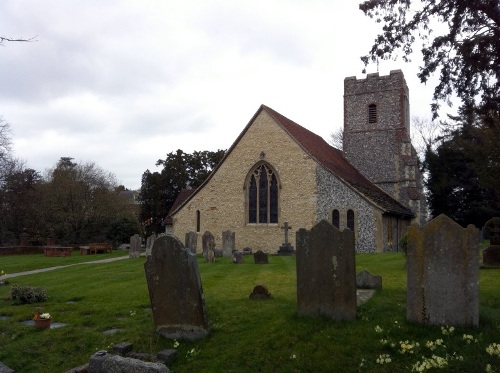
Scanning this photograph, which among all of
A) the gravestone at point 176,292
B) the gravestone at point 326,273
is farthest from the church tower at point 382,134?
the gravestone at point 176,292

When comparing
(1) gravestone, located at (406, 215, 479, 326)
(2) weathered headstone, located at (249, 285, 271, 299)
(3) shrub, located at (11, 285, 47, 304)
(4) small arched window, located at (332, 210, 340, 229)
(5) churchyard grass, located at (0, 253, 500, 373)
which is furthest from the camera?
(4) small arched window, located at (332, 210, 340, 229)

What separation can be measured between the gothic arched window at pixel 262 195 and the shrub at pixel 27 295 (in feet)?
57.5

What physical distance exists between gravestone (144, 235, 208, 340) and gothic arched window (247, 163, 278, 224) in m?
20.0

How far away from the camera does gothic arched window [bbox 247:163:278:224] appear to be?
27422 millimetres

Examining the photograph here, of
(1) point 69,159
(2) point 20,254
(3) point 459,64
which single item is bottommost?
(2) point 20,254

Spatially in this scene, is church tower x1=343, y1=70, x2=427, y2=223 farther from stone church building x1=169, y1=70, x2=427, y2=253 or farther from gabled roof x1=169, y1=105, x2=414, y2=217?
gabled roof x1=169, y1=105, x2=414, y2=217

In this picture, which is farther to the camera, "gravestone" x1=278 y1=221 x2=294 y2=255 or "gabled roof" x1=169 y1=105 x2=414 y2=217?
"gabled roof" x1=169 y1=105 x2=414 y2=217

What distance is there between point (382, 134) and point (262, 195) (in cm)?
1085

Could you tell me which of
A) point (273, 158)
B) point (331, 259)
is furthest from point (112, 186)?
point (331, 259)

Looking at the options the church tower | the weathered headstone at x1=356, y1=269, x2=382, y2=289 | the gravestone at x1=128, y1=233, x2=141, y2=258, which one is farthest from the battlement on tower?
the weathered headstone at x1=356, y1=269, x2=382, y2=289

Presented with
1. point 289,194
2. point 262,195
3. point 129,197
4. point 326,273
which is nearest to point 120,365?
point 326,273

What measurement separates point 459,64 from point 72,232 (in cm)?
3292

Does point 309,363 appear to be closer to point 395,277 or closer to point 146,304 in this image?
point 146,304

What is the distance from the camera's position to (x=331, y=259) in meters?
7.18
